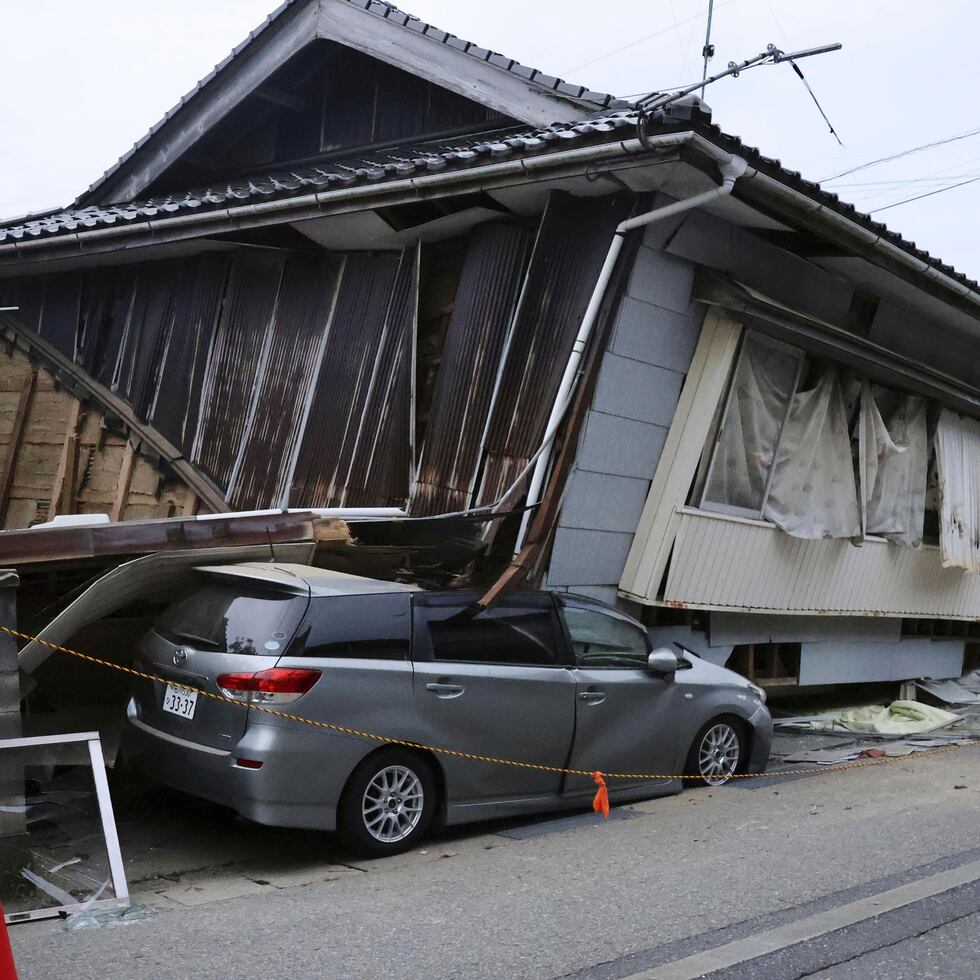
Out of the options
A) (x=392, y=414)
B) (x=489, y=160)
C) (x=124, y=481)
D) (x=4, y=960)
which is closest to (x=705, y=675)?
(x=392, y=414)

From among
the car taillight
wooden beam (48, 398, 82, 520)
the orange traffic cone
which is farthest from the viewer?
wooden beam (48, 398, 82, 520)

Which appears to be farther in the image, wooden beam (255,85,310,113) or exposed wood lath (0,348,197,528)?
wooden beam (255,85,310,113)

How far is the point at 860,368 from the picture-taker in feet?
32.8

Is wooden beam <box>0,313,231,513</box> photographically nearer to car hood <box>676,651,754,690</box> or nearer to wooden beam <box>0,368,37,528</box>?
wooden beam <box>0,368,37,528</box>

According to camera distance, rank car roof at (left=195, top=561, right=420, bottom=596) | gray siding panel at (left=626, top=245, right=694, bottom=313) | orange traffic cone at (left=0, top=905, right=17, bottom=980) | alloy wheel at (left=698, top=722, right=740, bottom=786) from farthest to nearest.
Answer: gray siding panel at (left=626, top=245, right=694, bottom=313) < alloy wheel at (left=698, top=722, right=740, bottom=786) < car roof at (left=195, top=561, right=420, bottom=596) < orange traffic cone at (left=0, top=905, right=17, bottom=980)

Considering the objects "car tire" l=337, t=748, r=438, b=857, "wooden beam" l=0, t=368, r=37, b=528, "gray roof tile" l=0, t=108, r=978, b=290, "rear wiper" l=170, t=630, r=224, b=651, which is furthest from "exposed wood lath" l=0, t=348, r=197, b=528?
"car tire" l=337, t=748, r=438, b=857

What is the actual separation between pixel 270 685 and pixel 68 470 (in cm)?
504

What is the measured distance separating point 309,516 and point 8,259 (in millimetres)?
5738

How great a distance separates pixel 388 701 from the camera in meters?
6.36

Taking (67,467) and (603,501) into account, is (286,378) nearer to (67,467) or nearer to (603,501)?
(67,467)

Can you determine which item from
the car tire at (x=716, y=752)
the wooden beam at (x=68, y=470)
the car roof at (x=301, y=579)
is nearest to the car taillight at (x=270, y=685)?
the car roof at (x=301, y=579)

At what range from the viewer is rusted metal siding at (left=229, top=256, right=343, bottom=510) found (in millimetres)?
10242

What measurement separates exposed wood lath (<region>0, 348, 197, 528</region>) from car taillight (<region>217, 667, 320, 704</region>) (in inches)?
176

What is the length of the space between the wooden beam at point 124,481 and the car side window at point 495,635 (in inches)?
175
